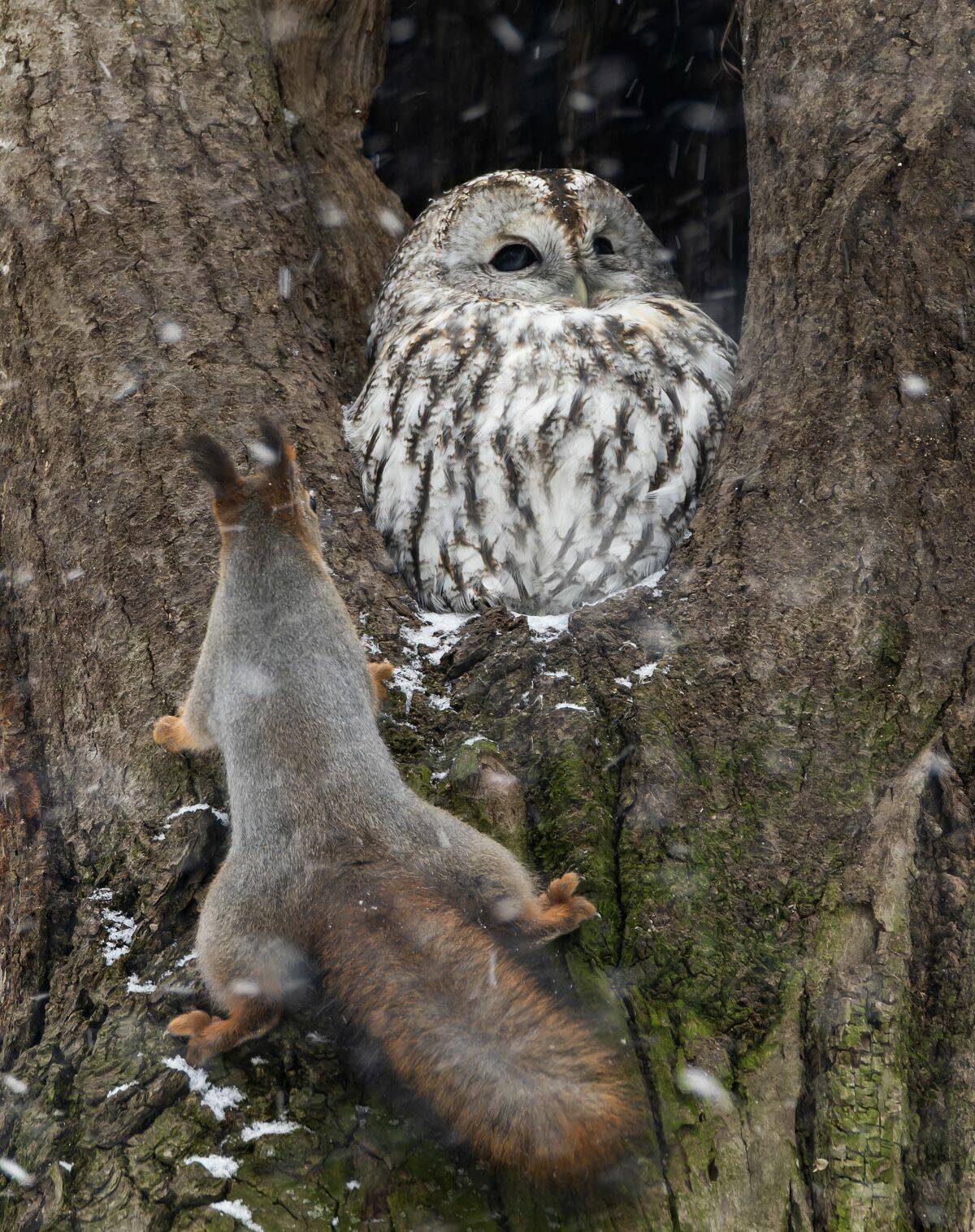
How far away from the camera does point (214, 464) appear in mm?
1979

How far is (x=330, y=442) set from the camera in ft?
10.5

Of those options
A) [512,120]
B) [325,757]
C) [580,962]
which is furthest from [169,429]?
[512,120]

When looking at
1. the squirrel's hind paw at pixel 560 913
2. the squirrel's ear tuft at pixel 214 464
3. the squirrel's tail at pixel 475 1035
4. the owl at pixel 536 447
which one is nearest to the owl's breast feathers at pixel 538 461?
the owl at pixel 536 447

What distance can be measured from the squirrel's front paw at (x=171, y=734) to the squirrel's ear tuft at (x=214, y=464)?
Answer: 47cm

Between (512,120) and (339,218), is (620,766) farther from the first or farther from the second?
(512,120)

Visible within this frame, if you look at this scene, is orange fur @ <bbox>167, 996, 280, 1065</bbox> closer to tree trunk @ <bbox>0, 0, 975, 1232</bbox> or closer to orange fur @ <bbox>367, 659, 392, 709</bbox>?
tree trunk @ <bbox>0, 0, 975, 1232</bbox>

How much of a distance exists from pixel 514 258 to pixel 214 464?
91.5 inches

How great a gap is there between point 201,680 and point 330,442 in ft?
4.08

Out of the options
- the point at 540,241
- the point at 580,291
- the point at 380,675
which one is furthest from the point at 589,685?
the point at 540,241

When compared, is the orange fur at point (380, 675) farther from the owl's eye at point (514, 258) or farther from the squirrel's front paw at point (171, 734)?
the owl's eye at point (514, 258)

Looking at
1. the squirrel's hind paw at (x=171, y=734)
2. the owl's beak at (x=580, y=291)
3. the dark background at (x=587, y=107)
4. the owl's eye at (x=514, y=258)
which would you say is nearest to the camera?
the squirrel's hind paw at (x=171, y=734)

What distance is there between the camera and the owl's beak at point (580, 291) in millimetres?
3846

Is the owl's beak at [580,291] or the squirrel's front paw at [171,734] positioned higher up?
the owl's beak at [580,291]

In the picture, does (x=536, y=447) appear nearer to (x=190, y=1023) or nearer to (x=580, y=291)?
(x=580, y=291)
